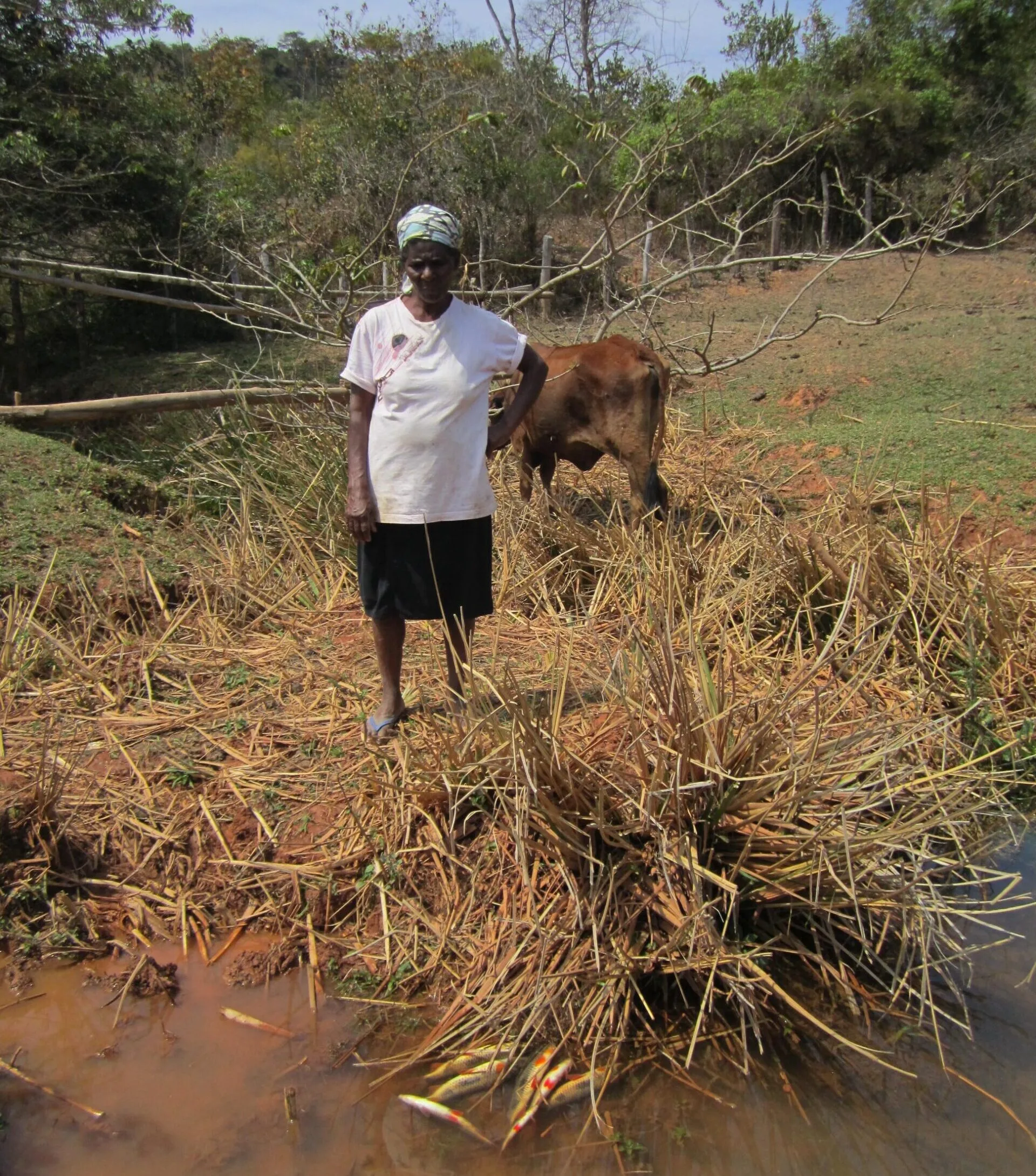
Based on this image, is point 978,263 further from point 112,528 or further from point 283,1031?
point 283,1031

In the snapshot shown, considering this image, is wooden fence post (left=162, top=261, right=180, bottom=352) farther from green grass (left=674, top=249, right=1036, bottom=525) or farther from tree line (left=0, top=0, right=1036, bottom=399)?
green grass (left=674, top=249, right=1036, bottom=525)

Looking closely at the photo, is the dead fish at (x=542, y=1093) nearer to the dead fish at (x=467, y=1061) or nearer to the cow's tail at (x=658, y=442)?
the dead fish at (x=467, y=1061)

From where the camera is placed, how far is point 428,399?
3277 mm

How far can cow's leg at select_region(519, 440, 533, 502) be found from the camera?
20.1ft

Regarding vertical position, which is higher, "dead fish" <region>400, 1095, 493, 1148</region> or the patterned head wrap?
the patterned head wrap

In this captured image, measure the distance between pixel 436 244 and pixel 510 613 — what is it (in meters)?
2.23

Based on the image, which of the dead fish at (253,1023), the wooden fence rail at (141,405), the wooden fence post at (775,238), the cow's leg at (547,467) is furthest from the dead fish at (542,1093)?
the wooden fence post at (775,238)

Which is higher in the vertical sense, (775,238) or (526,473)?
(775,238)

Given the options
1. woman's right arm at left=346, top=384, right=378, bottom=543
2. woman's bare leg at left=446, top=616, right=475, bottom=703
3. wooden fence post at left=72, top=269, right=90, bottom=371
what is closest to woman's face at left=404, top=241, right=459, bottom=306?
woman's right arm at left=346, top=384, right=378, bottom=543

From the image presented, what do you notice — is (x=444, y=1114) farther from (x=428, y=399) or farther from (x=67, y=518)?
(x=67, y=518)

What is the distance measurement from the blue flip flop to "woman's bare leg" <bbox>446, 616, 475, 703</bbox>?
239 millimetres

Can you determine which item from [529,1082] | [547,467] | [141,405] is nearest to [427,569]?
[529,1082]

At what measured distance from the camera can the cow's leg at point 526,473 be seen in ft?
20.1

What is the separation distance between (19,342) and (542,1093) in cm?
1123
